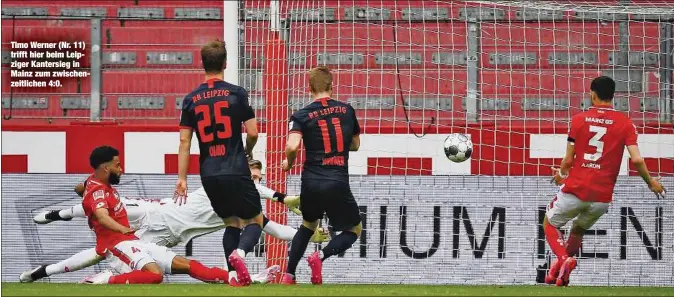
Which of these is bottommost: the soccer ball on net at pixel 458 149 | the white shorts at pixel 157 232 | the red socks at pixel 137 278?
the red socks at pixel 137 278

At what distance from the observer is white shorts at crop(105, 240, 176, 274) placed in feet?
31.0

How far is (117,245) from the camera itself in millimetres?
9547

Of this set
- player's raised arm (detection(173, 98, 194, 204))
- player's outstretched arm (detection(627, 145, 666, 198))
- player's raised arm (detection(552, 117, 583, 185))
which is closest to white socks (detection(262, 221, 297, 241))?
player's raised arm (detection(173, 98, 194, 204))

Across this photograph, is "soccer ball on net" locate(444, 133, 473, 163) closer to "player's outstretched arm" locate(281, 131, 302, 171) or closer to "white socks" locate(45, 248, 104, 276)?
"player's outstretched arm" locate(281, 131, 302, 171)

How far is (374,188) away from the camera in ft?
36.6

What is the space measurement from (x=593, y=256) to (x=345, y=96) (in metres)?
2.63

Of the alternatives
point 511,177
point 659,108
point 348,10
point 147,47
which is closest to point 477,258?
point 511,177

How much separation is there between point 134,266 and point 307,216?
1.45 metres

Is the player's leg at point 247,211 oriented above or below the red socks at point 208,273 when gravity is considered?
above

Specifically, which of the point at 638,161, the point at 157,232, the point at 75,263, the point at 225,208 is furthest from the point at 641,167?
the point at 75,263

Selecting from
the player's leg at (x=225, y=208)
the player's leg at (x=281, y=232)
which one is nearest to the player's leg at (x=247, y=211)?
the player's leg at (x=225, y=208)

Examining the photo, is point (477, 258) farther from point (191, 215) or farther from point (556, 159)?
point (191, 215)

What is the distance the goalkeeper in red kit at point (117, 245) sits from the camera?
30.5 feet

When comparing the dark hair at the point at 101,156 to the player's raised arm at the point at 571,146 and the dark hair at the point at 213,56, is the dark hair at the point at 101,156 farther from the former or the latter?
the player's raised arm at the point at 571,146
